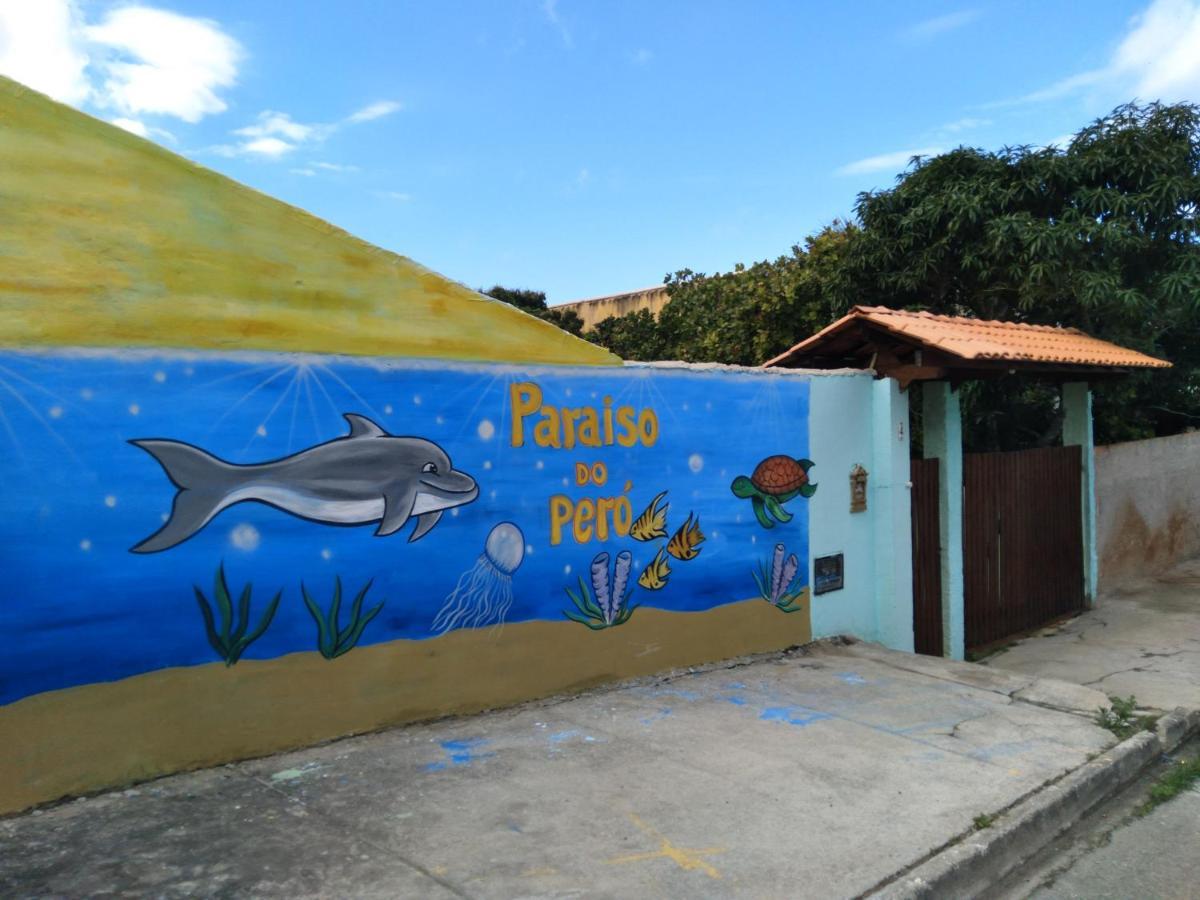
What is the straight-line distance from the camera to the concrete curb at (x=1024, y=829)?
357 centimetres

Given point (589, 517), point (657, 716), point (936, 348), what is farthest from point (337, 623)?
point (936, 348)

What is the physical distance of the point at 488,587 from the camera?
5.49m

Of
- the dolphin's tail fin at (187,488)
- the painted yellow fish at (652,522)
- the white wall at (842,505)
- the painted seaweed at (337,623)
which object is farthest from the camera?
the white wall at (842,505)

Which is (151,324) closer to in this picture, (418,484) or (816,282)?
(418,484)

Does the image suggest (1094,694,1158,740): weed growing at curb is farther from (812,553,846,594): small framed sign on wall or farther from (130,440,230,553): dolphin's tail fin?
(130,440,230,553): dolphin's tail fin

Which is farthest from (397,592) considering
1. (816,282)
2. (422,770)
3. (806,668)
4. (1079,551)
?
(816,282)

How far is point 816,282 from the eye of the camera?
541 inches

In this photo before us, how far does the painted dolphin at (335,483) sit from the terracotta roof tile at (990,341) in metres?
4.01

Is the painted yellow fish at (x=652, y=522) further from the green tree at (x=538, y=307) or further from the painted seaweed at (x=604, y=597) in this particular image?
the green tree at (x=538, y=307)

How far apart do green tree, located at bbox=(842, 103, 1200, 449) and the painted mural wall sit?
231 inches

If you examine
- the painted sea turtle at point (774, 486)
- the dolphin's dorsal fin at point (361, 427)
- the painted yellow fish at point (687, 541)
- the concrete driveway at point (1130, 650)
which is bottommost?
the concrete driveway at point (1130, 650)

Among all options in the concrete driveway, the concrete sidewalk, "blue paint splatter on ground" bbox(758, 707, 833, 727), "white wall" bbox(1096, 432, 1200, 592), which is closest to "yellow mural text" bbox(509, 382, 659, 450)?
the concrete sidewalk

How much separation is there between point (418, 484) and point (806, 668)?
337 cm

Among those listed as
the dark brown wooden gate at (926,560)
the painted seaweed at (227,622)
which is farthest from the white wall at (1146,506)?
the painted seaweed at (227,622)
